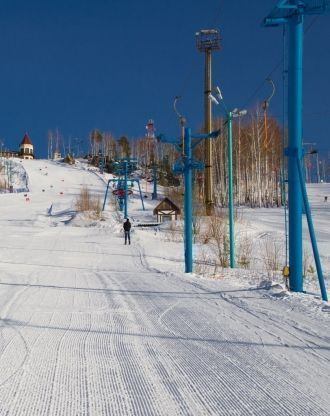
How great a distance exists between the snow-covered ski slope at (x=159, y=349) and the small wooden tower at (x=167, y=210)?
87.8 feet

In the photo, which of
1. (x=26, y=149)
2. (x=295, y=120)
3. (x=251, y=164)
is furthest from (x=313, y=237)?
(x=26, y=149)

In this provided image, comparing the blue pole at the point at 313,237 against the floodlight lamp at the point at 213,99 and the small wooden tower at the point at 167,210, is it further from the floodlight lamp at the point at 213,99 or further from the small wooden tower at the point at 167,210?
the small wooden tower at the point at 167,210

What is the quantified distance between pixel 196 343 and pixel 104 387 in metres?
1.77

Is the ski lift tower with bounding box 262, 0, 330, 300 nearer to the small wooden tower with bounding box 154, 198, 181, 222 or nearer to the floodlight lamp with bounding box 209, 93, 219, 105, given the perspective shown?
the floodlight lamp with bounding box 209, 93, 219, 105

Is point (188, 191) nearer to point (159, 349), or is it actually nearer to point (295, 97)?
point (295, 97)

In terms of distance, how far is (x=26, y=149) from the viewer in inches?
5094

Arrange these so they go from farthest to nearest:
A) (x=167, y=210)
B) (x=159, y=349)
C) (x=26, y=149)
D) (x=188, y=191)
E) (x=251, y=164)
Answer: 1. (x=26, y=149)
2. (x=251, y=164)
3. (x=167, y=210)
4. (x=188, y=191)
5. (x=159, y=349)

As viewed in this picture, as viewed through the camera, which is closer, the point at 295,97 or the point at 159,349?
the point at 159,349

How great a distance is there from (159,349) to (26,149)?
13027cm

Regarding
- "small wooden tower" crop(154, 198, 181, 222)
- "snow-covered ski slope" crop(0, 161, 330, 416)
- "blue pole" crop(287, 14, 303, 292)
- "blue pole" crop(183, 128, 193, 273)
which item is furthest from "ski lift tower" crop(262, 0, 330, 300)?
"small wooden tower" crop(154, 198, 181, 222)

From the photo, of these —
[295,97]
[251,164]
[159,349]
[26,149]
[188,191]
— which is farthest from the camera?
[26,149]

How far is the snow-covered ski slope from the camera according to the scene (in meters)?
3.85

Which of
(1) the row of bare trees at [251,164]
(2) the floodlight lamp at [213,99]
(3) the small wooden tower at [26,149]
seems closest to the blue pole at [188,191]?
(2) the floodlight lamp at [213,99]

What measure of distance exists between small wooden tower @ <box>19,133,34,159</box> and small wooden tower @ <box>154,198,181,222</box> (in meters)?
96.8
